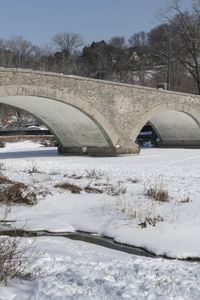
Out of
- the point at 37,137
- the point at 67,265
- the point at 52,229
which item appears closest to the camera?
the point at 67,265

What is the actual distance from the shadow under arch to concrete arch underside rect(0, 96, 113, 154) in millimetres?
6476

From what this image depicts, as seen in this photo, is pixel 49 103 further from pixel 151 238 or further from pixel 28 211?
pixel 151 238

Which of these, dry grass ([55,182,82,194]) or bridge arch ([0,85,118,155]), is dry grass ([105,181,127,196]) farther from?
bridge arch ([0,85,118,155])

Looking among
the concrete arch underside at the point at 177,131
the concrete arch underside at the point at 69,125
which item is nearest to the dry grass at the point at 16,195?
the concrete arch underside at the point at 69,125

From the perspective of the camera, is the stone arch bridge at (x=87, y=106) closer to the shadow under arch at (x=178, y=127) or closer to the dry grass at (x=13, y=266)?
the shadow under arch at (x=178, y=127)

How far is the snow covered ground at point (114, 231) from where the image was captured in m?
4.81

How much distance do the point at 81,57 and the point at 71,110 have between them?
50.2m

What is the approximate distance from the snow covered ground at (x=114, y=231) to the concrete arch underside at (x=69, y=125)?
28.1 ft

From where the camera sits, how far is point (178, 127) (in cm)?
3641

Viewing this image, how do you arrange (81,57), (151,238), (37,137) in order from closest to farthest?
(151,238)
(37,137)
(81,57)

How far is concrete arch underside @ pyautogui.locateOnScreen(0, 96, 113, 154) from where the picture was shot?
82.4 ft

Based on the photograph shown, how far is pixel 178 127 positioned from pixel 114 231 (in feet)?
92.5

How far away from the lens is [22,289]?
4.58 meters

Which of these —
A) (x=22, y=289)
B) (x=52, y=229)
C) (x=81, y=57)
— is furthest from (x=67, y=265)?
(x=81, y=57)
